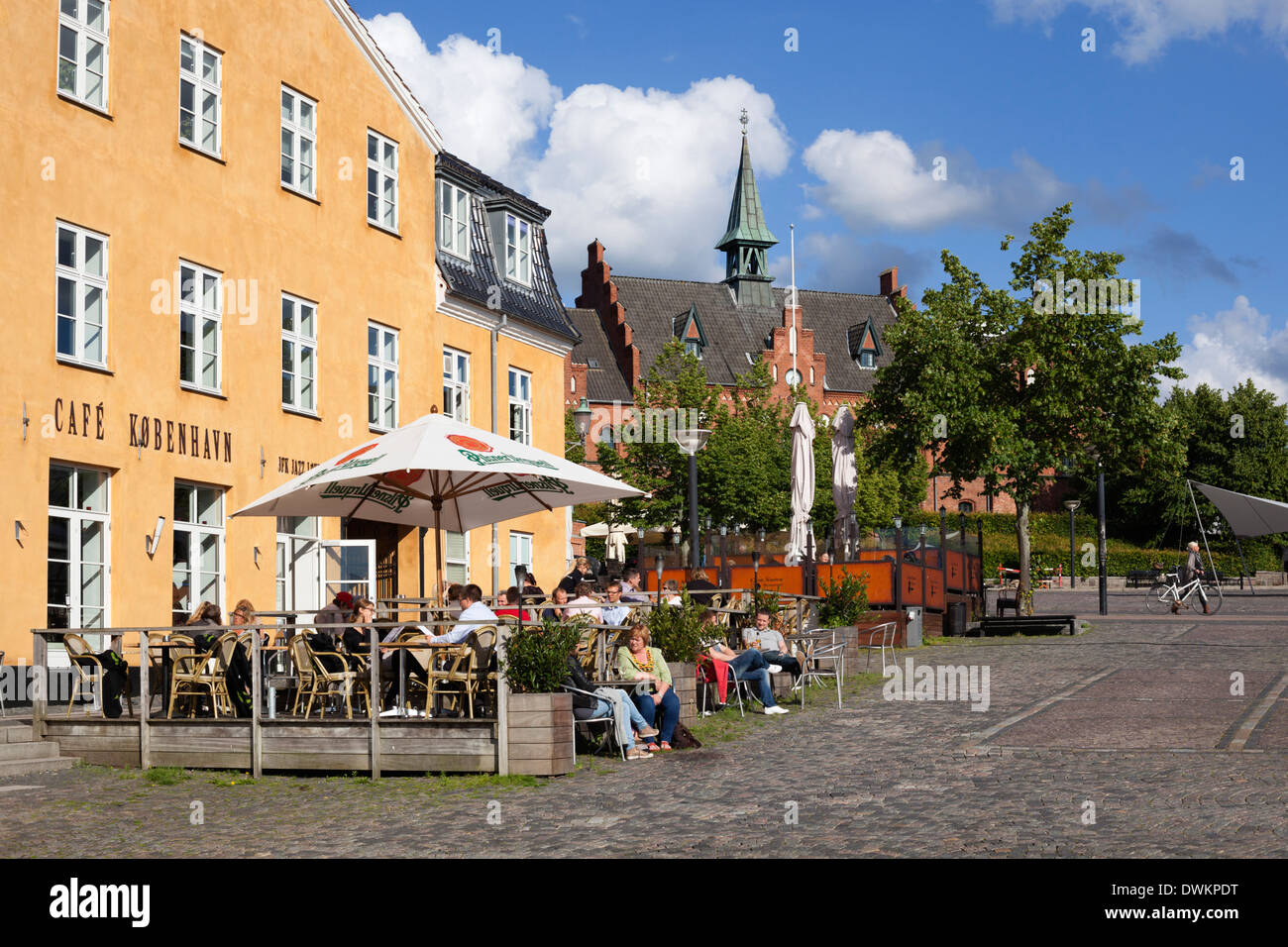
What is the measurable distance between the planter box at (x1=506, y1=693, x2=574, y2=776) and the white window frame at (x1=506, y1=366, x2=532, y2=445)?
16527 millimetres

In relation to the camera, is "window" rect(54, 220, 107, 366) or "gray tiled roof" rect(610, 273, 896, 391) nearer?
"window" rect(54, 220, 107, 366)

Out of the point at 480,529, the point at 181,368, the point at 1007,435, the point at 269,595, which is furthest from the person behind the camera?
the point at 1007,435

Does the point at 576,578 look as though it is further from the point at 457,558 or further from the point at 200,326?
the point at 457,558

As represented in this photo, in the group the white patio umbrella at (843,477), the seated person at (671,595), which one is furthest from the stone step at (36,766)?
the white patio umbrella at (843,477)

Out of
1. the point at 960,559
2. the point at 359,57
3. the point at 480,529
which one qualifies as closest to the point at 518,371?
the point at 480,529

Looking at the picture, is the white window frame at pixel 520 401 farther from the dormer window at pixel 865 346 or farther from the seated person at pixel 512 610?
the dormer window at pixel 865 346

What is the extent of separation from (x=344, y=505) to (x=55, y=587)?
3.45 m

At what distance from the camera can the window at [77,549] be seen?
1700 cm

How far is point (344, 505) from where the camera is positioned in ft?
55.5

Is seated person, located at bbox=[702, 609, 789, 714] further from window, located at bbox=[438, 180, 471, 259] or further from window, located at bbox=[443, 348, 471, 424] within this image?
window, located at bbox=[438, 180, 471, 259]

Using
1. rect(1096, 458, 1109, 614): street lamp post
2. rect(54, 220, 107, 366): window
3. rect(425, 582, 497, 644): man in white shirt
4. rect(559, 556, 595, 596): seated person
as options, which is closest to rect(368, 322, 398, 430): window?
rect(559, 556, 595, 596): seated person

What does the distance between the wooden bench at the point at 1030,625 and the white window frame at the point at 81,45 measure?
19135mm

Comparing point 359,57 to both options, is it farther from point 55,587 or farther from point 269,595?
point 55,587

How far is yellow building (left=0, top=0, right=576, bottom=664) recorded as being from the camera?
1692 cm
